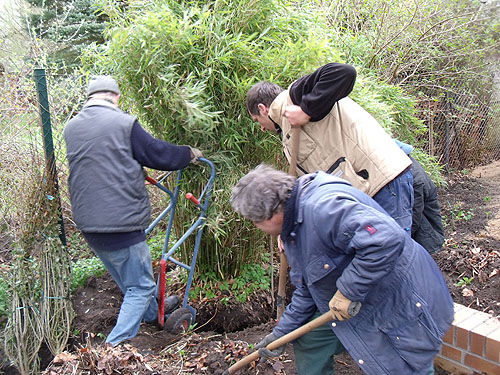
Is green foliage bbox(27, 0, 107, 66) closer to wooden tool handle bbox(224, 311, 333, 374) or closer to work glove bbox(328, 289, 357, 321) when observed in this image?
wooden tool handle bbox(224, 311, 333, 374)

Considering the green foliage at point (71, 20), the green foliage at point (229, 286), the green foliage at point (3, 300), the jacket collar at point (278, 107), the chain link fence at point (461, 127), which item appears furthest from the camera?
the green foliage at point (71, 20)

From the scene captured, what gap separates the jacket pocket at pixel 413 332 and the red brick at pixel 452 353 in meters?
0.69

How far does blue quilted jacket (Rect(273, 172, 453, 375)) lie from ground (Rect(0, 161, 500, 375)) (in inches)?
35.8

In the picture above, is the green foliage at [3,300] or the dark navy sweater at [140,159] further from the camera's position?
the green foliage at [3,300]

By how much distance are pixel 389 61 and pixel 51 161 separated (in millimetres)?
4785

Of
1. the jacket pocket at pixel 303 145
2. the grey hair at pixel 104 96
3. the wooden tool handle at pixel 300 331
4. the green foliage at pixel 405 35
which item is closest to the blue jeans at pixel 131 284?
the wooden tool handle at pixel 300 331

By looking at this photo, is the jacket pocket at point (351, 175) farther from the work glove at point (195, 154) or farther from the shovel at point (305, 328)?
the work glove at point (195, 154)

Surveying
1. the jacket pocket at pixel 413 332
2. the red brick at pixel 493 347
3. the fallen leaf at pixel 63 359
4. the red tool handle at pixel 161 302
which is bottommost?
the red tool handle at pixel 161 302

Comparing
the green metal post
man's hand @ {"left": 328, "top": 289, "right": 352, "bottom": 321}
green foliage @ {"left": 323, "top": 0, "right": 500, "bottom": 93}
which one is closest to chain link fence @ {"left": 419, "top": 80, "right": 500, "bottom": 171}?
green foliage @ {"left": 323, "top": 0, "right": 500, "bottom": 93}

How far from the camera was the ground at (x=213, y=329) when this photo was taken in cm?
239

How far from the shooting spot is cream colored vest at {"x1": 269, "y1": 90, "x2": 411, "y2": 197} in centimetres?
259

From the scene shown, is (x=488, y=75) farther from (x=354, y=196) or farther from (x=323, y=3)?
(x=354, y=196)

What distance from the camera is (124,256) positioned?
9.71 ft

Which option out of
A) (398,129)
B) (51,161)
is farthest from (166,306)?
(398,129)
